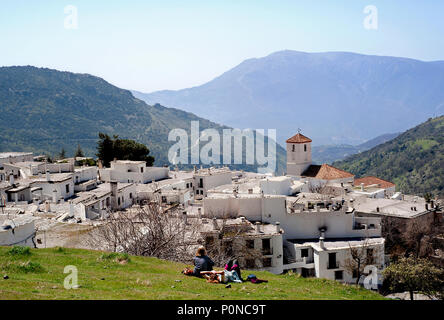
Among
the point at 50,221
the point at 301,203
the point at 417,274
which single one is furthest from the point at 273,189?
the point at 50,221

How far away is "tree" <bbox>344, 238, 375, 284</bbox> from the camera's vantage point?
1144 inches

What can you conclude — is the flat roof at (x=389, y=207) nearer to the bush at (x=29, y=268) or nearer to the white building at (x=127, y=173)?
the white building at (x=127, y=173)

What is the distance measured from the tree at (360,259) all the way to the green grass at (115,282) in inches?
449

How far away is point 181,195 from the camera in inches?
1647

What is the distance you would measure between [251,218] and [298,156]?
104 feet

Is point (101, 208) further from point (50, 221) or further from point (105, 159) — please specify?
point (105, 159)

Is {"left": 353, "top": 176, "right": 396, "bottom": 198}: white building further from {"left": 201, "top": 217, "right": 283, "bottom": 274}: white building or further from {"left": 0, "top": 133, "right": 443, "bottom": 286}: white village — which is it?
{"left": 201, "top": 217, "right": 283, "bottom": 274}: white building

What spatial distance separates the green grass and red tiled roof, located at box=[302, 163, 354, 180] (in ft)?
134

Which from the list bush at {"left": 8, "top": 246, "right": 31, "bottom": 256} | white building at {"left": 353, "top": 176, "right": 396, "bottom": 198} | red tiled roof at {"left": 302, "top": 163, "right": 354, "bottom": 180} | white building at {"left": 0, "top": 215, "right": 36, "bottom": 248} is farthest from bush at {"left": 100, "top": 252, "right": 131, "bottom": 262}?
red tiled roof at {"left": 302, "top": 163, "right": 354, "bottom": 180}

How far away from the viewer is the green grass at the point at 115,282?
35.5 feet

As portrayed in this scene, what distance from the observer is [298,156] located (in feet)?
205

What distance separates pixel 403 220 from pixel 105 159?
150 ft

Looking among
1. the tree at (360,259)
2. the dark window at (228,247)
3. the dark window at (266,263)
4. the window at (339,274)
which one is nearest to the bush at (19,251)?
the dark window at (228,247)

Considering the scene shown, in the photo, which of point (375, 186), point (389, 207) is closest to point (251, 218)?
point (389, 207)
